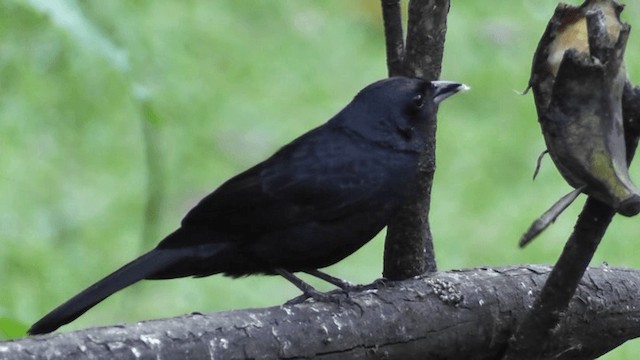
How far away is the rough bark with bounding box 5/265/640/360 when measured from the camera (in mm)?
2037

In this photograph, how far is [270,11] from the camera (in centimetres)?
751

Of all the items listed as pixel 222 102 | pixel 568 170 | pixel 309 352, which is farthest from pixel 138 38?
pixel 222 102

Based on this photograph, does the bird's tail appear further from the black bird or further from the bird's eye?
Answer: the bird's eye

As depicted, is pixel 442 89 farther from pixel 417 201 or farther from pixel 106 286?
pixel 106 286

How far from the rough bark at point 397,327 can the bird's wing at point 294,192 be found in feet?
1.23

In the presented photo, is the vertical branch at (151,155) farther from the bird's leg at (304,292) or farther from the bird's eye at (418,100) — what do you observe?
the bird's eye at (418,100)

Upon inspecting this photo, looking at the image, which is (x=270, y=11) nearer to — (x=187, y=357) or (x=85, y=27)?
(x=85, y=27)

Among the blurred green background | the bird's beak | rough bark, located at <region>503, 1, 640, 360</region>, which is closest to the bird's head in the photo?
the bird's beak

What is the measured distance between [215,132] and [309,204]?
3.45 metres

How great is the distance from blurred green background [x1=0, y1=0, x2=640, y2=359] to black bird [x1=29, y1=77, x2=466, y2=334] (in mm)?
626

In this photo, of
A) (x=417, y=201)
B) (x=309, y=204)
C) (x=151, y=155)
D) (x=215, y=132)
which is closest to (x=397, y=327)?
(x=417, y=201)

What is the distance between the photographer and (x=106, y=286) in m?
2.65

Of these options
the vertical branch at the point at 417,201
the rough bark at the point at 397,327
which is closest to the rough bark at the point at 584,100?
the rough bark at the point at 397,327

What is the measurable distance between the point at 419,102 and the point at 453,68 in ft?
13.8
